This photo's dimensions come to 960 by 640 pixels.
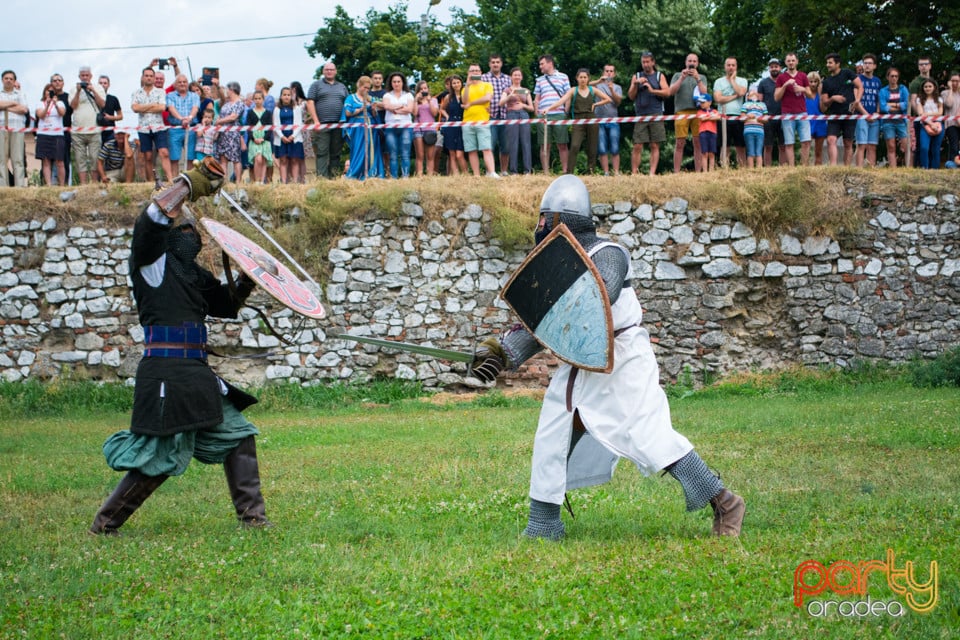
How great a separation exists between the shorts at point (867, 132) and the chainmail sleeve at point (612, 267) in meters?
10.6

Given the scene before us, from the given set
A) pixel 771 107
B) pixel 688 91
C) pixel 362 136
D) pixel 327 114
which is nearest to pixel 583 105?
pixel 688 91

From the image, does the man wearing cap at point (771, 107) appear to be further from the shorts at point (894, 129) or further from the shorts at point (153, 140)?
the shorts at point (153, 140)

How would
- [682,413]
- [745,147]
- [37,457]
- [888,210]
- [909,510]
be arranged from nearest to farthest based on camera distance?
1. [909,510]
2. [37,457]
3. [682,413]
4. [888,210]
5. [745,147]

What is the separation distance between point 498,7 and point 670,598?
93.2ft

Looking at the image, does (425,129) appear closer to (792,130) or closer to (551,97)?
(551,97)

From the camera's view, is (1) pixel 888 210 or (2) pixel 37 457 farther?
(1) pixel 888 210

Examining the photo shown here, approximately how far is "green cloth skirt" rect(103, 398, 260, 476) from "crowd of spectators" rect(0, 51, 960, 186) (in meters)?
9.24

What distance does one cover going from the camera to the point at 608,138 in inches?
571

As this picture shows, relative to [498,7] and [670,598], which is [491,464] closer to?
[670,598]

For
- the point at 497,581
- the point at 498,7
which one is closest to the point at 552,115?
the point at 497,581

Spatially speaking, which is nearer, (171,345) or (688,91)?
(171,345)

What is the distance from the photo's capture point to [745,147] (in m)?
14.7

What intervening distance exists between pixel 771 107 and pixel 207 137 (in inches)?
314

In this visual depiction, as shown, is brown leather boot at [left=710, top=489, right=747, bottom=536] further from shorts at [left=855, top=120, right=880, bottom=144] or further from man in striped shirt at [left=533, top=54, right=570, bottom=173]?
shorts at [left=855, top=120, right=880, bottom=144]
